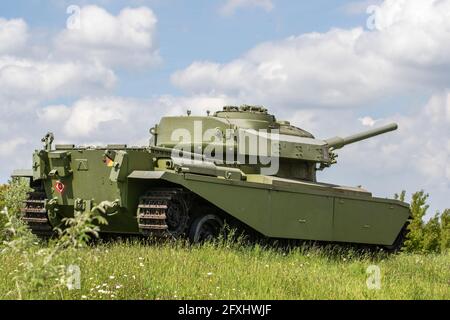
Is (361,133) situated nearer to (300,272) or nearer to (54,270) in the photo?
(300,272)

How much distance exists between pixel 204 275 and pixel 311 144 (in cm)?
702

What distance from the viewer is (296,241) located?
15.6 metres

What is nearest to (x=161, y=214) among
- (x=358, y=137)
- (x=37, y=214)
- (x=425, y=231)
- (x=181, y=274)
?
(x=181, y=274)

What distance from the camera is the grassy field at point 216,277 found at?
884 centimetres

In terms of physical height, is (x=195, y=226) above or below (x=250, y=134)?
below

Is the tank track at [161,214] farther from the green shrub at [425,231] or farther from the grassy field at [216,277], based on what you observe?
the green shrub at [425,231]

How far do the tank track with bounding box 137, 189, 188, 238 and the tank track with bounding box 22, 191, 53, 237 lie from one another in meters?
2.64

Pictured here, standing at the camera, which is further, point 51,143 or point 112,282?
point 51,143

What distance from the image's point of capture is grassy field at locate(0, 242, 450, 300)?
8.84m

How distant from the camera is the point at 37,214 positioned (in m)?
15.1

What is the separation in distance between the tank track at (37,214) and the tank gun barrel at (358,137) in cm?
663

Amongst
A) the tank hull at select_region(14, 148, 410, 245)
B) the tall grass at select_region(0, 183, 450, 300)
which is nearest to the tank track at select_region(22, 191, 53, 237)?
the tank hull at select_region(14, 148, 410, 245)

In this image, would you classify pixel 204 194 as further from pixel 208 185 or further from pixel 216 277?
pixel 216 277
